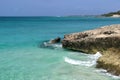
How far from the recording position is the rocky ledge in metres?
23.4

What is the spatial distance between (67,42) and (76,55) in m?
6.60

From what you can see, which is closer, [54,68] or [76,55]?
[54,68]

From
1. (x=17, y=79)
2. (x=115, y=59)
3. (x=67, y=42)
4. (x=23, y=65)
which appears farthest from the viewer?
(x=67, y=42)

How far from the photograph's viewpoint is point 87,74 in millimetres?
22438

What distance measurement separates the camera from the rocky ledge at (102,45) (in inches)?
923

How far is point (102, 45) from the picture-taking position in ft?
103

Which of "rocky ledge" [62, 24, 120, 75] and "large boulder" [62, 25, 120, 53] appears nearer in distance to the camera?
"rocky ledge" [62, 24, 120, 75]

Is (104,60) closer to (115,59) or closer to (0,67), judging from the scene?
(115,59)

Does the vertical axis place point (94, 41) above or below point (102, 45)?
above

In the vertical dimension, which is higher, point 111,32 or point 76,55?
point 111,32

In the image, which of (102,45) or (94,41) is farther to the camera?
(94,41)

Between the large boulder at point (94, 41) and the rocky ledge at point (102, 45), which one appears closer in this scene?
the rocky ledge at point (102, 45)

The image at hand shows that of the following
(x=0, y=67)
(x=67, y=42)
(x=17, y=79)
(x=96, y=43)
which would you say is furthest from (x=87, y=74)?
(x=67, y=42)

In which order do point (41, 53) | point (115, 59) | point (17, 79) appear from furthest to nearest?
point (41, 53)
point (115, 59)
point (17, 79)
